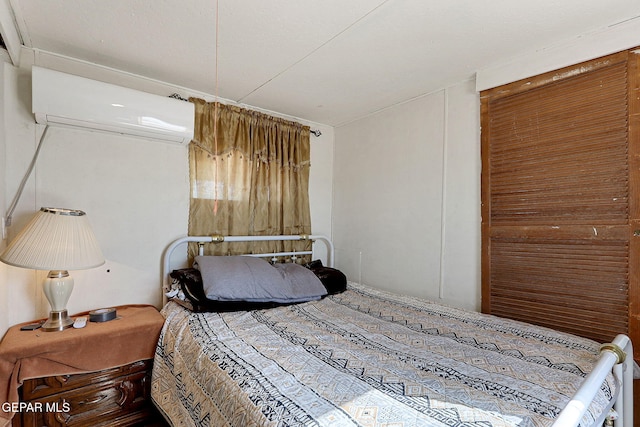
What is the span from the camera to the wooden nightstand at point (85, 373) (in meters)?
1.62

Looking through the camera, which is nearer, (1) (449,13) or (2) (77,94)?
(1) (449,13)

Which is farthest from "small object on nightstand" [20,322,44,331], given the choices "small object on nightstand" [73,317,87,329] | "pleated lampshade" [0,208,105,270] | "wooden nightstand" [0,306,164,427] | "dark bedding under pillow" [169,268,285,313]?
"dark bedding under pillow" [169,268,285,313]

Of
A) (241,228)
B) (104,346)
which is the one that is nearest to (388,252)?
(241,228)

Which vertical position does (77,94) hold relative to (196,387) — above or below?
above

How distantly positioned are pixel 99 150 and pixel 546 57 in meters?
3.03

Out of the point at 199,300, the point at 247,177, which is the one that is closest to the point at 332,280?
the point at 199,300

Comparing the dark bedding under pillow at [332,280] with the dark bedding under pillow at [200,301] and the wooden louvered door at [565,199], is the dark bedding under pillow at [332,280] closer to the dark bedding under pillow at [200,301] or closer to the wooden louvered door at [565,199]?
the dark bedding under pillow at [200,301]

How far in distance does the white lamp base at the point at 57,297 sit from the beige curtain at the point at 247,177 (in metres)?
0.87

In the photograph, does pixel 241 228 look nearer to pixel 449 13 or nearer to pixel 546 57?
pixel 449 13

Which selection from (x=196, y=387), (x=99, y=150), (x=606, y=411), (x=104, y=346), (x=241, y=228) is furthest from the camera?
(x=241, y=228)

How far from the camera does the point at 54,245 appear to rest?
5.78 feet

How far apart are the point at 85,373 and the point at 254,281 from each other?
3.52 ft

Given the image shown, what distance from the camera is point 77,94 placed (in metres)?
1.94

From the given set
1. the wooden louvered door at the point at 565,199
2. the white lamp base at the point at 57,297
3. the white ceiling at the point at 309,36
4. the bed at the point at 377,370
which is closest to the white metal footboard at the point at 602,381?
the bed at the point at 377,370
